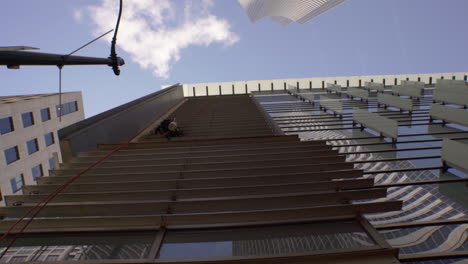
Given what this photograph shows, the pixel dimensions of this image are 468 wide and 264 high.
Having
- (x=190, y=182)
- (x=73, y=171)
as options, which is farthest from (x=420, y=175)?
(x=73, y=171)

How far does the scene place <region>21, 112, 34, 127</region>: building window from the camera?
93.6 ft

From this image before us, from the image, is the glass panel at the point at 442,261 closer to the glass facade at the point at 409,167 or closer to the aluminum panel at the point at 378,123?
the glass facade at the point at 409,167

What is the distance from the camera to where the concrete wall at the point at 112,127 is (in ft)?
20.0

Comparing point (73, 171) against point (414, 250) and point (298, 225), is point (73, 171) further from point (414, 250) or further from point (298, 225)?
point (414, 250)

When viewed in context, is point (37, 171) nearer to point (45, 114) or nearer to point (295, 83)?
A: point (45, 114)

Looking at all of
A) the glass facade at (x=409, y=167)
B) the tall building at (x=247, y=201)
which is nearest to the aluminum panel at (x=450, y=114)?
the tall building at (x=247, y=201)

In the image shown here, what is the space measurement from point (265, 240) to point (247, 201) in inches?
29.2

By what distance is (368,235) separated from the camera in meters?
3.03

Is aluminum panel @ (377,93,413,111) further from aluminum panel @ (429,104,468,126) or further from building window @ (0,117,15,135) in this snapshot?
building window @ (0,117,15,135)

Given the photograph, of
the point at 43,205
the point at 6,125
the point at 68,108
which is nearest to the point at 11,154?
the point at 6,125

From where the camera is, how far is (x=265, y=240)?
9.99 ft

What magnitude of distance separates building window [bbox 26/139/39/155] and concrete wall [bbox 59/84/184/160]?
2446cm

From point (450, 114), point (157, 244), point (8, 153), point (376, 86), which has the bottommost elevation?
point (8, 153)

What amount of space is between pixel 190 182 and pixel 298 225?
182cm
